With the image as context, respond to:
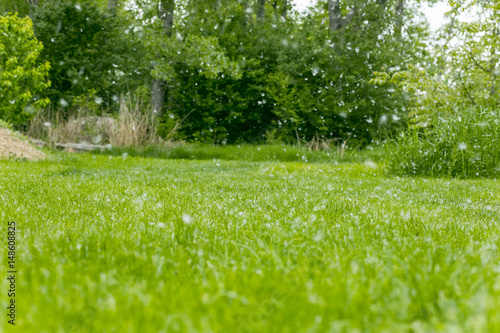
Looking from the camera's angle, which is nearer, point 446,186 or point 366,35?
point 446,186

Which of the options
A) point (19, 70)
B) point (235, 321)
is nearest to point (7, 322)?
point (235, 321)

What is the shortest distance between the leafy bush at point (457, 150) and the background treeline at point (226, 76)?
7.95m

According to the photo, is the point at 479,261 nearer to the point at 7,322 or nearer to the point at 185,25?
the point at 7,322

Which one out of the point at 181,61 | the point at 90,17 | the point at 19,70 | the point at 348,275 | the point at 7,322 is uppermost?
the point at 90,17

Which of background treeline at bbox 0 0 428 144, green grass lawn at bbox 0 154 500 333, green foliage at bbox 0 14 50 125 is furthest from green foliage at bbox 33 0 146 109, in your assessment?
green grass lawn at bbox 0 154 500 333

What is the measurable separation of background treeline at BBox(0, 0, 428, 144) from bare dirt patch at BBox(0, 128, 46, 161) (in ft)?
20.1

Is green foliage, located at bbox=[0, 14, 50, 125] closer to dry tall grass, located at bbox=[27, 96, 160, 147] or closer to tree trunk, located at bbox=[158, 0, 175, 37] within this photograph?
dry tall grass, located at bbox=[27, 96, 160, 147]

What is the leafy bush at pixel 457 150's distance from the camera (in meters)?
9.19

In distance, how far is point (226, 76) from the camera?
1794 centimetres

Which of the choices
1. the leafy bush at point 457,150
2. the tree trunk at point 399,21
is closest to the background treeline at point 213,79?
the tree trunk at point 399,21

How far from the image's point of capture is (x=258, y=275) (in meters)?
1.95

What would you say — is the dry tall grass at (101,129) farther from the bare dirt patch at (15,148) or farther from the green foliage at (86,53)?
the bare dirt patch at (15,148)

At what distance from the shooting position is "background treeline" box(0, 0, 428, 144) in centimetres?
1744

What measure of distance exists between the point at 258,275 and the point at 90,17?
61.0 feet
